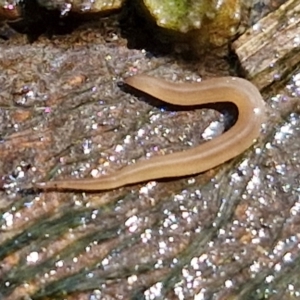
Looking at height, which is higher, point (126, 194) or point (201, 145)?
point (201, 145)

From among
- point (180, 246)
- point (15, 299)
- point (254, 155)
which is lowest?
point (15, 299)

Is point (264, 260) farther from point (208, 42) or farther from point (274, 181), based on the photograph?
point (208, 42)

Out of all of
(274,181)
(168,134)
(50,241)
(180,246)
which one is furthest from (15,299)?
(274,181)

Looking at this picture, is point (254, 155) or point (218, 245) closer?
point (218, 245)

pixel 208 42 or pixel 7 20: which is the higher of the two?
pixel 208 42

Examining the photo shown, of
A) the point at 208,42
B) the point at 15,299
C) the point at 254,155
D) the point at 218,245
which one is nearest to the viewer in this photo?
the point at 15,299

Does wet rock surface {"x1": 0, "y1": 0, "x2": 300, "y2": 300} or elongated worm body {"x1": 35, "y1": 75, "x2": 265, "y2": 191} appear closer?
wet rock surface {"x1": 0, "y1": 0, "x2": 300, "y2": 300}

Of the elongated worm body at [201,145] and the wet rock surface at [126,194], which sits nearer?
the wet rock surface at [126,194]

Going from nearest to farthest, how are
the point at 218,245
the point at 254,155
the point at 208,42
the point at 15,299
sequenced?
the point at 15,299 < the point at 218,245 < the point at 254,155 < the point at 208,42
